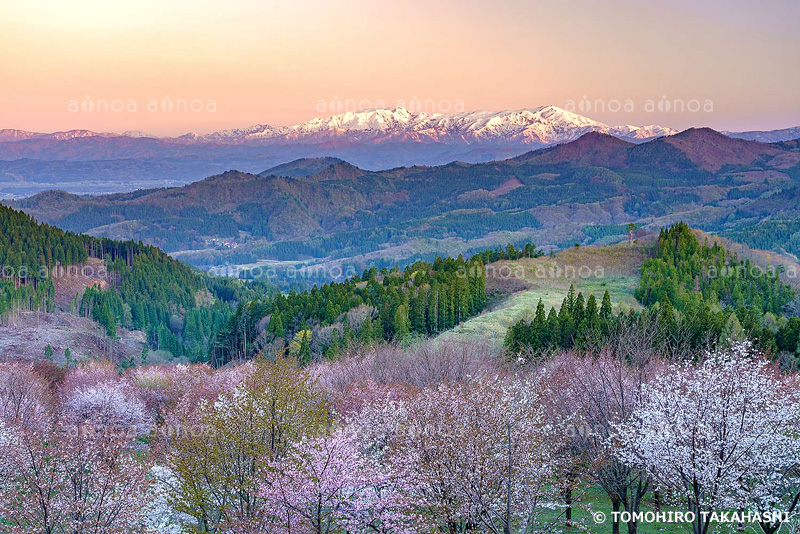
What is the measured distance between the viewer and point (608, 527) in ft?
113

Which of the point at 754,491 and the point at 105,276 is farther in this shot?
the point at 105,276

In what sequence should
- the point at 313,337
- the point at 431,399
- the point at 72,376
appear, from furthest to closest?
1. the point at 313,337
2. the point at 72,376
3. the point at 431,399

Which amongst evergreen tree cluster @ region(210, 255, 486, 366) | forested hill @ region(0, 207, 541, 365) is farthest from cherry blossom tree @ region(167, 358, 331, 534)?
evergreen tree cluster @ region(210, 255, 486, 366)

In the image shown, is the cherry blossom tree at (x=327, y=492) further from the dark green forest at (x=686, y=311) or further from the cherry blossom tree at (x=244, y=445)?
the dark green forest at (x=686, y=311)

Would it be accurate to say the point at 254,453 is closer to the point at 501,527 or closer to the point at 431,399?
the point at 431,399

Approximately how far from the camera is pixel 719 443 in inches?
992

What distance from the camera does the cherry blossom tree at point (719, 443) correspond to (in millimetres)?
25078

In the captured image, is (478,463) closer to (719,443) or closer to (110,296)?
(719,443)

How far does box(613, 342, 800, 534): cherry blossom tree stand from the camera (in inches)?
987

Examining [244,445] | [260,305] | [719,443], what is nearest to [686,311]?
[719,443]

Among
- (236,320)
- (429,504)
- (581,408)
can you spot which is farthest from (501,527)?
(236,320)

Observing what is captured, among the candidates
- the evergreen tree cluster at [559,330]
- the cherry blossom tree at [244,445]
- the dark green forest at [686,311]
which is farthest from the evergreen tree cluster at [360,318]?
the cherry blossom tree at [244,445]

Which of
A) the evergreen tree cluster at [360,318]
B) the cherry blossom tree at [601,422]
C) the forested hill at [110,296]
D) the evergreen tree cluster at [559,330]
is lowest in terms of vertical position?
the forested hill at [110,296]

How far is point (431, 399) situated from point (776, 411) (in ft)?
44.5
